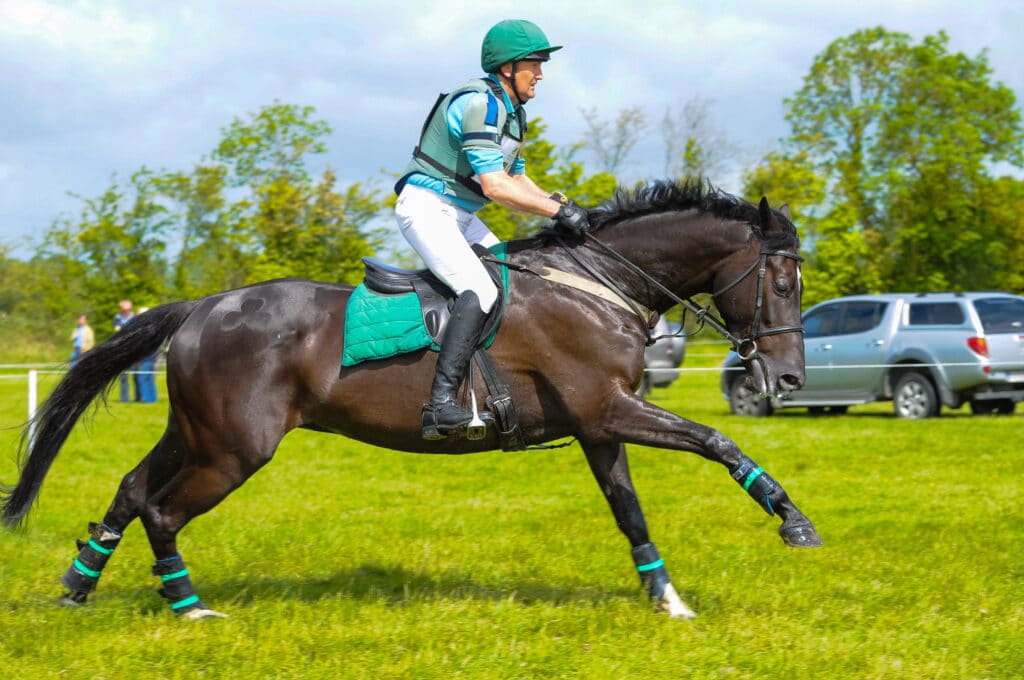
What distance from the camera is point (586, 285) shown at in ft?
19.5

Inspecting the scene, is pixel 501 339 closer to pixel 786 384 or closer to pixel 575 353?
pixel 575 353

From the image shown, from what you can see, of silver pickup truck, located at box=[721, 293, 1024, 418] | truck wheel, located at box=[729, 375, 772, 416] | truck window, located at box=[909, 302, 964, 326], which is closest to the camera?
silver pickup truck, located at box=[721, 293, 1024, 418]

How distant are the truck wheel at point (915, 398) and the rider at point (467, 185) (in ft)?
41.6

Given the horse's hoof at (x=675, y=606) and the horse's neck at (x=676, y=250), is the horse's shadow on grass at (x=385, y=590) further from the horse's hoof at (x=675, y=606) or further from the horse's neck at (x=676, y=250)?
the horse's neck at (x=676, y=250)

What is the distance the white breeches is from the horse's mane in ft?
2.73

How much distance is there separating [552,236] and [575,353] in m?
0.77

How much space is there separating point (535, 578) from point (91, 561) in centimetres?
269

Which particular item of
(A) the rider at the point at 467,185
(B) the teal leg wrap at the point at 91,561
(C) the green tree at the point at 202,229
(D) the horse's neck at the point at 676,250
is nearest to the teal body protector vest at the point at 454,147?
(A) the rider at the point at 467,185

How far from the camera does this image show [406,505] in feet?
34.3

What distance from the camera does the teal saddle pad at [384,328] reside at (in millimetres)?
5797

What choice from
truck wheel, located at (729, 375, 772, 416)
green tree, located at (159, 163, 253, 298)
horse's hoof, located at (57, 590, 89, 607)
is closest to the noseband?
horse's hoof, located at (57, 590, 89, 607)

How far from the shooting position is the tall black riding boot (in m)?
5.66

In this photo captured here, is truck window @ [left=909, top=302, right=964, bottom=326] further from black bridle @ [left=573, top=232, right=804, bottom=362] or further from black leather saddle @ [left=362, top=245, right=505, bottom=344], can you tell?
black leather saddle @ [left=362, top=245, right=505, bottom=344]

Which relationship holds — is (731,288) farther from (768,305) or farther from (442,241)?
(442,241)
